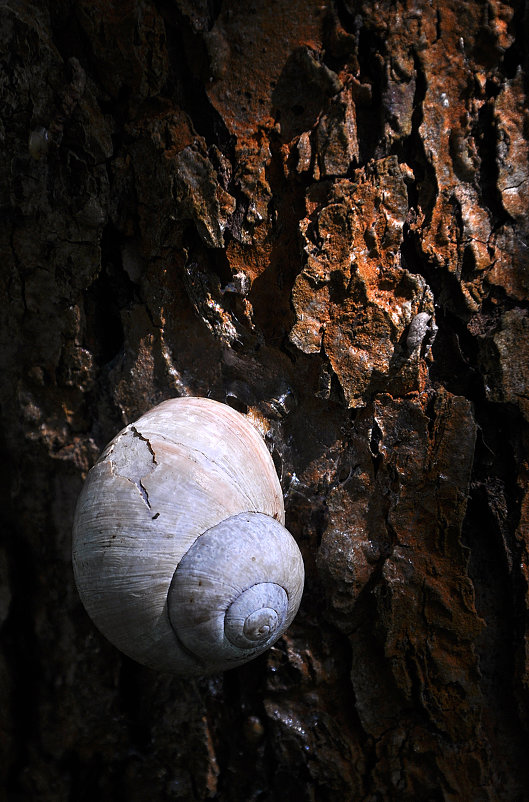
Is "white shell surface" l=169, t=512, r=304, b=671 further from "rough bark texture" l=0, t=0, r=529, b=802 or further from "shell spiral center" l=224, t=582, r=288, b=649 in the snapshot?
"rough bark texture" l=0, t=0, r=529, b=802

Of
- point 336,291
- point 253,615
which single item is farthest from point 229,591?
point 336,291

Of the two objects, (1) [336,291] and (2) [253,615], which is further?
(1) [336,291]

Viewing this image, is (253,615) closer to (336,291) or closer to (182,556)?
(182,556)

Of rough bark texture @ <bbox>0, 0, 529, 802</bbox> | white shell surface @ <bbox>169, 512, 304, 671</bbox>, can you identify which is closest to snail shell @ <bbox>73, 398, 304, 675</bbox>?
white shell surface @ <bbox>169, 512, 304, 671</bbox>

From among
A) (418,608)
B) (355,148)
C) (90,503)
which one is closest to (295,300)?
(355,148)

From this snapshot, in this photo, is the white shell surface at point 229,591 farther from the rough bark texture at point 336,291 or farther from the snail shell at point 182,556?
the rough bark texture at point 336,291

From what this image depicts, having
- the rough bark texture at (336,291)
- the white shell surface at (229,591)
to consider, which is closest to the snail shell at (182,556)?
the white shell surface at (229,591)
